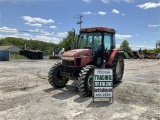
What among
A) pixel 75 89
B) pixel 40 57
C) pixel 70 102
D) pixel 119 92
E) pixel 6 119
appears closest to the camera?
pixel 6 119

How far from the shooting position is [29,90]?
8680 millimetres

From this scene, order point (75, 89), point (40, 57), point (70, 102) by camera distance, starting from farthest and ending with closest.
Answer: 1. point (40, 57)
2. point (75, 89)
3. point (70, 102)

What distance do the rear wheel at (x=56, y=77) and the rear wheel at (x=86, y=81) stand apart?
1786 mm

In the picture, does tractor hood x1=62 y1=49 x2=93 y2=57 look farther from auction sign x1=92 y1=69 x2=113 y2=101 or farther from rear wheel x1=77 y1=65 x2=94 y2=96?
auction sign x1=92 y1=69 x2=113 y2=101

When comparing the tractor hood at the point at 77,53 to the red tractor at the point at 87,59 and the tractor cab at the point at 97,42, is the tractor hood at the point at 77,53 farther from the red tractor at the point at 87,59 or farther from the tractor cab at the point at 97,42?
the tractor cab at the point at 97,42

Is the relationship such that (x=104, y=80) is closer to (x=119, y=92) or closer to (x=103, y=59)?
(x=119, y=92)

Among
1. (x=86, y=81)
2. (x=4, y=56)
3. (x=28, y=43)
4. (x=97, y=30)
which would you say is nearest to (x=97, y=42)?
(x=97, y=30)

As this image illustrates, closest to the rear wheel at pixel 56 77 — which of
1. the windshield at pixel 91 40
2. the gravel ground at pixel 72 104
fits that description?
the gravel ground at pixel 72 104

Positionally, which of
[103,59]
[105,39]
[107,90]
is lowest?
[107,90]

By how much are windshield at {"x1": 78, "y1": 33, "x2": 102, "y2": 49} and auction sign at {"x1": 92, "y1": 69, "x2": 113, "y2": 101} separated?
2.10 meters

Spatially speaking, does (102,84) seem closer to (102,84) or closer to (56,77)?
(102,84)

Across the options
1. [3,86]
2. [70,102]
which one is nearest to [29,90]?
[3,86]

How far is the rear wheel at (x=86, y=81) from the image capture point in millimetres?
7498

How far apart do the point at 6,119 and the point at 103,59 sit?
507cm
